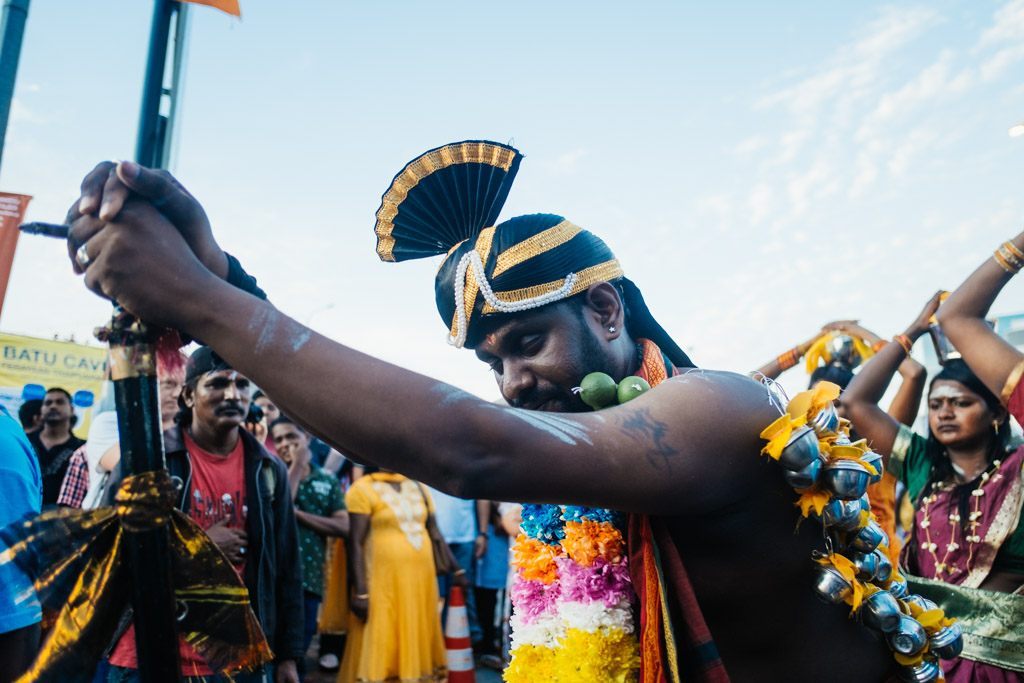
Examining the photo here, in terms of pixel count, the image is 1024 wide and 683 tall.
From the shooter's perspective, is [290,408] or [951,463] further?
[951,463]

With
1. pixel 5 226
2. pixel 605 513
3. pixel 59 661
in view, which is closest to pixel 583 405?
pixel 605 513

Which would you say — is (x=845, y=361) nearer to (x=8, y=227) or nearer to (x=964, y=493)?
(x=964, y=493)

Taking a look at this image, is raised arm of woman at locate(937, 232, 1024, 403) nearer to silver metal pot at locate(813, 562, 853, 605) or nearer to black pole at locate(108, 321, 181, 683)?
silver metal pot at locate(813, 562, 853, 605)

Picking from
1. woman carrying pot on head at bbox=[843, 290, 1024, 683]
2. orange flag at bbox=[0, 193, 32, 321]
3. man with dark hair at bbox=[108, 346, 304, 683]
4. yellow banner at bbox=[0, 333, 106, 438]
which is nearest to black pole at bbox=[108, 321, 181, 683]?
man with dark hair at bbox=[108, 346, 304, 683]

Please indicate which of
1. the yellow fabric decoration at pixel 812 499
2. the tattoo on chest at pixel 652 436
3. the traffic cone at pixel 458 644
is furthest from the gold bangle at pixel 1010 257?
the traffic cone at pixel 458 644

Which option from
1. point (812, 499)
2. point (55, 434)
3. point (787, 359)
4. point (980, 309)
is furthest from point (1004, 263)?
point (55, 434)

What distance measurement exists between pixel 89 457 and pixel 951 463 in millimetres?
5502

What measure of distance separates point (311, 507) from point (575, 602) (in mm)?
5589

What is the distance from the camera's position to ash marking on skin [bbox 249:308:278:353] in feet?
3.97

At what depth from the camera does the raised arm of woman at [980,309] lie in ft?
11.0

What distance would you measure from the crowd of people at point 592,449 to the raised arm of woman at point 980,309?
0.03 ft

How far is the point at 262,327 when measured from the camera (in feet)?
4.01

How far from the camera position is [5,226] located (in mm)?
4359

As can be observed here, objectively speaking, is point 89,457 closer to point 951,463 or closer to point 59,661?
point 59,661
